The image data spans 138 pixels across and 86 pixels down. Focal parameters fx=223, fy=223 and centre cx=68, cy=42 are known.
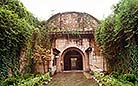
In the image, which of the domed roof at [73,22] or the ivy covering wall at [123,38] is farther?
the domed roof at [73,22]

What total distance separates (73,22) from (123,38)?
8.56m

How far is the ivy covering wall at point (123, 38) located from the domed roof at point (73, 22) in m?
5.27

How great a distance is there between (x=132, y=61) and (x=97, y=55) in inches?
305

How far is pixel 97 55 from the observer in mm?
17625

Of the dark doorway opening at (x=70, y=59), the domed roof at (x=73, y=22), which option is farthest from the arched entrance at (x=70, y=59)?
the domed roof at (x=73, y=22)

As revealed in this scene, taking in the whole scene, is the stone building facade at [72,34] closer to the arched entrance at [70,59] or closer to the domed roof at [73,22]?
the domed roof at [73,22]

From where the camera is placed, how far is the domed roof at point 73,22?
60.4 feet

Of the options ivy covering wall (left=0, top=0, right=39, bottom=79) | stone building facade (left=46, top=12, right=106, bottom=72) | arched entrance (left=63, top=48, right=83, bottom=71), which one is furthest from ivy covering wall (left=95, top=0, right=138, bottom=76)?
arched entrance (left=63, top=48, right=83, bottom=71)

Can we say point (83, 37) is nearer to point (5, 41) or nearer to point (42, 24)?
point (42, 24)

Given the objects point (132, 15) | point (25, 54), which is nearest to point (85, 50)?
point (25, 54)

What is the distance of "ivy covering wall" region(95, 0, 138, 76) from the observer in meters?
8.91

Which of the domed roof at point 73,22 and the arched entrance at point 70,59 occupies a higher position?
the domed roof at point 73,22

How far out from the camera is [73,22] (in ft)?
61.3

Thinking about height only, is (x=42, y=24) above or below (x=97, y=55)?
above
